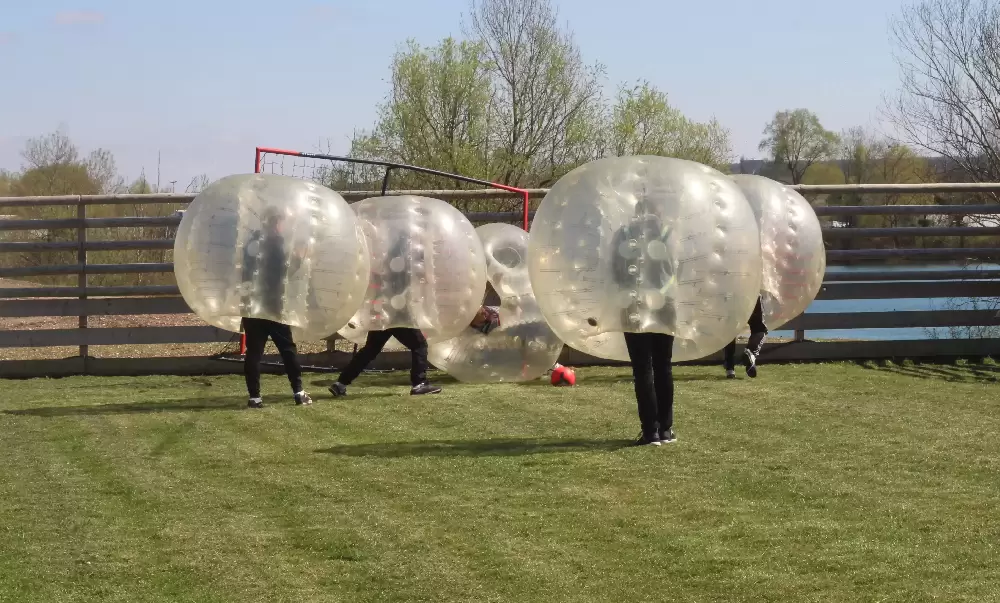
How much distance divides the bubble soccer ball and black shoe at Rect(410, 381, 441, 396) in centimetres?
289

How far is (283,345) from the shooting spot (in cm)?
910

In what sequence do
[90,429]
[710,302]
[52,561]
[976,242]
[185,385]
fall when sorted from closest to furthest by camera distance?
[52,561] → [710,302] → [90,429] → [185,385] → [976,242]

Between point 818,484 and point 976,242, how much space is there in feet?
29.7

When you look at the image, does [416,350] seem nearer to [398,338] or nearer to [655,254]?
[398,338]

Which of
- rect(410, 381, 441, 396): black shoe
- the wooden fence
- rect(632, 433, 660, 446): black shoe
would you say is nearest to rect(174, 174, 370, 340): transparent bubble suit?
rect(410, 381, 441, 396): black shoe

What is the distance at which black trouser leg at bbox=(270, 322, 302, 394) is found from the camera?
8.99 metres

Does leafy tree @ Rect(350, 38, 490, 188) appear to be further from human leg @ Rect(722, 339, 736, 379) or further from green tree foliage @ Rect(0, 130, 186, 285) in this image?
human leg @ Rect(722, 339, 736, 379)

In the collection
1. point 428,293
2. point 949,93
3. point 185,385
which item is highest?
point 949,93

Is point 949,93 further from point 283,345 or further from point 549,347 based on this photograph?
point 283,345

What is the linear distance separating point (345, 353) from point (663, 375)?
5.16m

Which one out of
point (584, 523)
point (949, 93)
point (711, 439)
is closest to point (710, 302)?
point (711, 439)

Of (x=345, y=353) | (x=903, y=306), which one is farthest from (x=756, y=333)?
(x=345, y=353)

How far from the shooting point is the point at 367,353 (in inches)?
388

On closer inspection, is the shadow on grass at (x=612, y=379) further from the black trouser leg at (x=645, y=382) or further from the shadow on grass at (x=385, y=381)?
the black trouser leg at (x=645, y=382)
